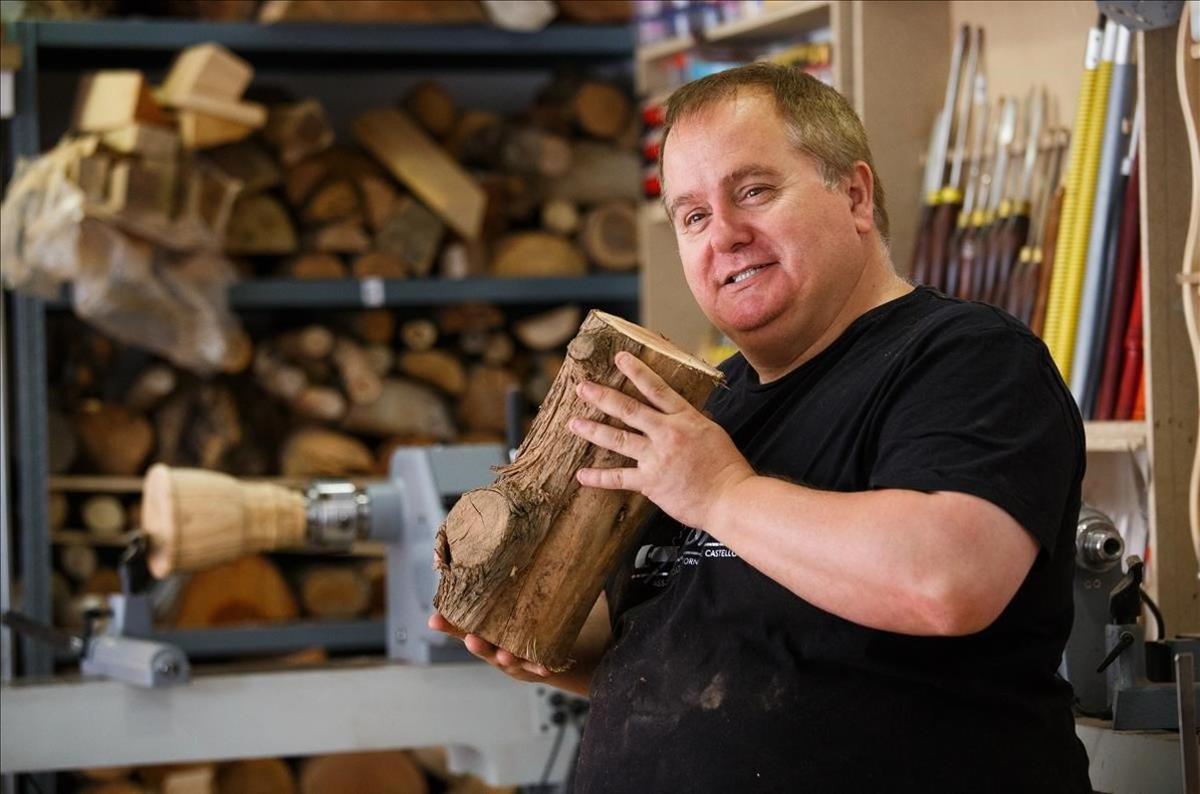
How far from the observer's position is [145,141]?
3.40m

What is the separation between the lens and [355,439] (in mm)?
4004

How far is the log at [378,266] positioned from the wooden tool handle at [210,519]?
1.08 meters

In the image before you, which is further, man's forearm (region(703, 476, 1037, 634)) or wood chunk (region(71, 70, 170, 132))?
wood chunk (region(71, 70, 170, 132))

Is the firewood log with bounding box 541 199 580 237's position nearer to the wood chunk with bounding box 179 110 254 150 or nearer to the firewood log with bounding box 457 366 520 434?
the firewood log with bounding box 457 366 520 434

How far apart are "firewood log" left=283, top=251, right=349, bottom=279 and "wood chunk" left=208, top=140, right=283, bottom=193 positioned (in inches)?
7.7

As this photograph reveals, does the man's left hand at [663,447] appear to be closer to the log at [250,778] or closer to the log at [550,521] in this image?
the log at [550,521]

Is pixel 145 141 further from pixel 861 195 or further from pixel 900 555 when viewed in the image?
pixel 900 555

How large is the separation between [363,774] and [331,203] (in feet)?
4.47

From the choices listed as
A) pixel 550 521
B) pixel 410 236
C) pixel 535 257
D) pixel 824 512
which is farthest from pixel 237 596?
pixel 824 512

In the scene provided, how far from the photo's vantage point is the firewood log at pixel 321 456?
12.8 feet

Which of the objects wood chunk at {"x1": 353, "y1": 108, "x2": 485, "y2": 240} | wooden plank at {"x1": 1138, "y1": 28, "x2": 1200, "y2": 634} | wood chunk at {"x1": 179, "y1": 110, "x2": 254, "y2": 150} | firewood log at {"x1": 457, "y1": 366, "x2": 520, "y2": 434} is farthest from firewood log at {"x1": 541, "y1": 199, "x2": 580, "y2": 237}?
wooden plank at {"x1": 1138, "y1": 28, "x2": 1200, "y2": 634}

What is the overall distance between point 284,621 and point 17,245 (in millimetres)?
1082

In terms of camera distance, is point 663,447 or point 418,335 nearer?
point 663,447

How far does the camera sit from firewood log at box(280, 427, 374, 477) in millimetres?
3893
